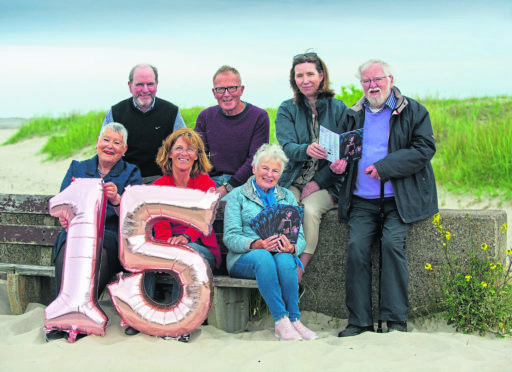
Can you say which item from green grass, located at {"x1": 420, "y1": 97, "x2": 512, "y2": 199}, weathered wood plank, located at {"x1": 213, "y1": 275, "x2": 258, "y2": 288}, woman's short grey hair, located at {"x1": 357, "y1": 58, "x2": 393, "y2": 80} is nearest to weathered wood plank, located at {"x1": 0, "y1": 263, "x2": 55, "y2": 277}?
weathered wood plank, located at {"x1": 213, "y1": 275, "x2": 258, "y2": 288}

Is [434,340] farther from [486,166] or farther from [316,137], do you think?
[486,166]

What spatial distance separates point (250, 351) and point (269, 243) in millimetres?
862

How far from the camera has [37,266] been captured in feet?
18.3

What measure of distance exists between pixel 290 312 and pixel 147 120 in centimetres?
266

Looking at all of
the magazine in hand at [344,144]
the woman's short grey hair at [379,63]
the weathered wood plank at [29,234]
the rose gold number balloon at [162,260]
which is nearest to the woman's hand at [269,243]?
the rose gold number balloon at [162,260]

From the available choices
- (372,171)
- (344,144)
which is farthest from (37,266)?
(372,171)

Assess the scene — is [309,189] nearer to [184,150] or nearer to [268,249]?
[268,249]

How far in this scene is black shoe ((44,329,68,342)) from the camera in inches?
185

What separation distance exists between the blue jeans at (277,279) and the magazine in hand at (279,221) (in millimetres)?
168

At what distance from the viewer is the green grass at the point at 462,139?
36.7 feet

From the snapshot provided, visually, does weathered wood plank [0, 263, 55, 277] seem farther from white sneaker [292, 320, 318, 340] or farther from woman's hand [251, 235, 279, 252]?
white sneaker [292, 320, 318, 340]

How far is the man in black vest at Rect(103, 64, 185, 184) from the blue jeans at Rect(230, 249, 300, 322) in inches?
74.2

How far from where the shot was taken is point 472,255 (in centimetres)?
523

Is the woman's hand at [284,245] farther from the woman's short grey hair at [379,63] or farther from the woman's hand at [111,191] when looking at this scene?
the woman's short grey hair at [379,63]
